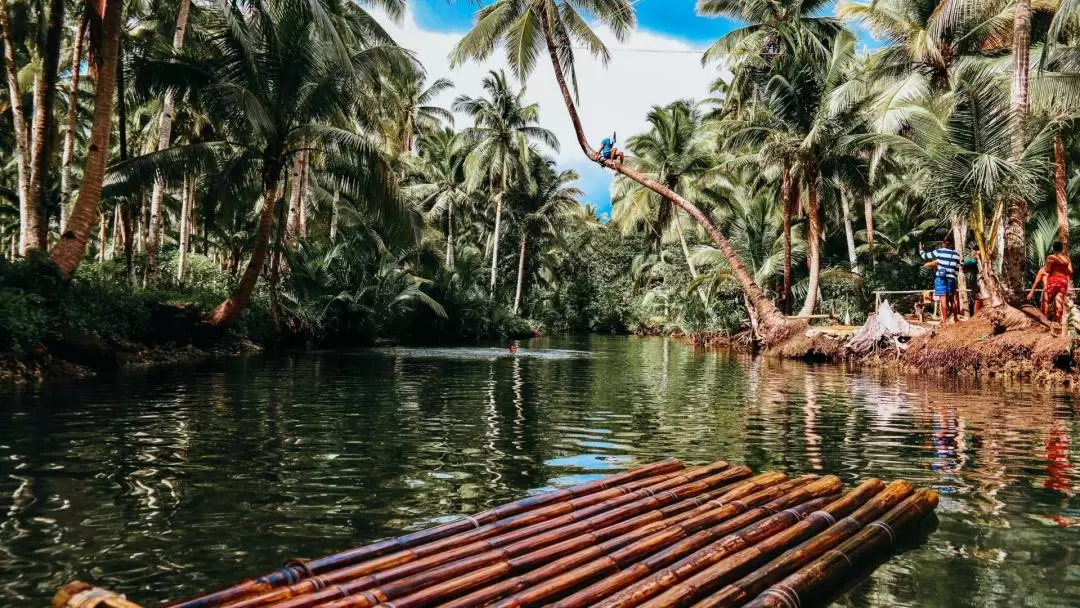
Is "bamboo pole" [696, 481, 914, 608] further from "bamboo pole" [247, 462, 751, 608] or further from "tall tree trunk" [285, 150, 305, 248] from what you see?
"tall tree trunk" [285, 150, 305, 248]

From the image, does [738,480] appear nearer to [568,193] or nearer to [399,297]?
[399,297]

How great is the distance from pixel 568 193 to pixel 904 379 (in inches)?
1295

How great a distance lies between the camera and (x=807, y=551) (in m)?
4.16

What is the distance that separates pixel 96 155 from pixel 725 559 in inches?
604

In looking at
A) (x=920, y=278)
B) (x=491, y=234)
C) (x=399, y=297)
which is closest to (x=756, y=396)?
(x=399, y=297)

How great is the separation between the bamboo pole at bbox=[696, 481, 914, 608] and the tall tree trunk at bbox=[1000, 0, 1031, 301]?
12849 mm

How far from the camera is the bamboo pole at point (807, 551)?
3537 millimetres

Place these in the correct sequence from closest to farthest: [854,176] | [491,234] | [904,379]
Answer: [904,379], [854,176], [491,234]

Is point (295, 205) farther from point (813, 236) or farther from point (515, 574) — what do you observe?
point (515, 574)

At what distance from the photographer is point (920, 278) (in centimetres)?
3275

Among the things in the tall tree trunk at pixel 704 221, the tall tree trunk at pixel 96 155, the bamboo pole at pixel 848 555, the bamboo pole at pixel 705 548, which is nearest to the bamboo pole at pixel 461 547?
the bamboo pole at pixel 705 548

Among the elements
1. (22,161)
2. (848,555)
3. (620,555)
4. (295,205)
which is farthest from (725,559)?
(295,205)

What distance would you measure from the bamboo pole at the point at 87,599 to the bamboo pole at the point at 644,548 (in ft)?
4.74

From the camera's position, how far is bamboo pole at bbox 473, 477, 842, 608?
340 centimetres
